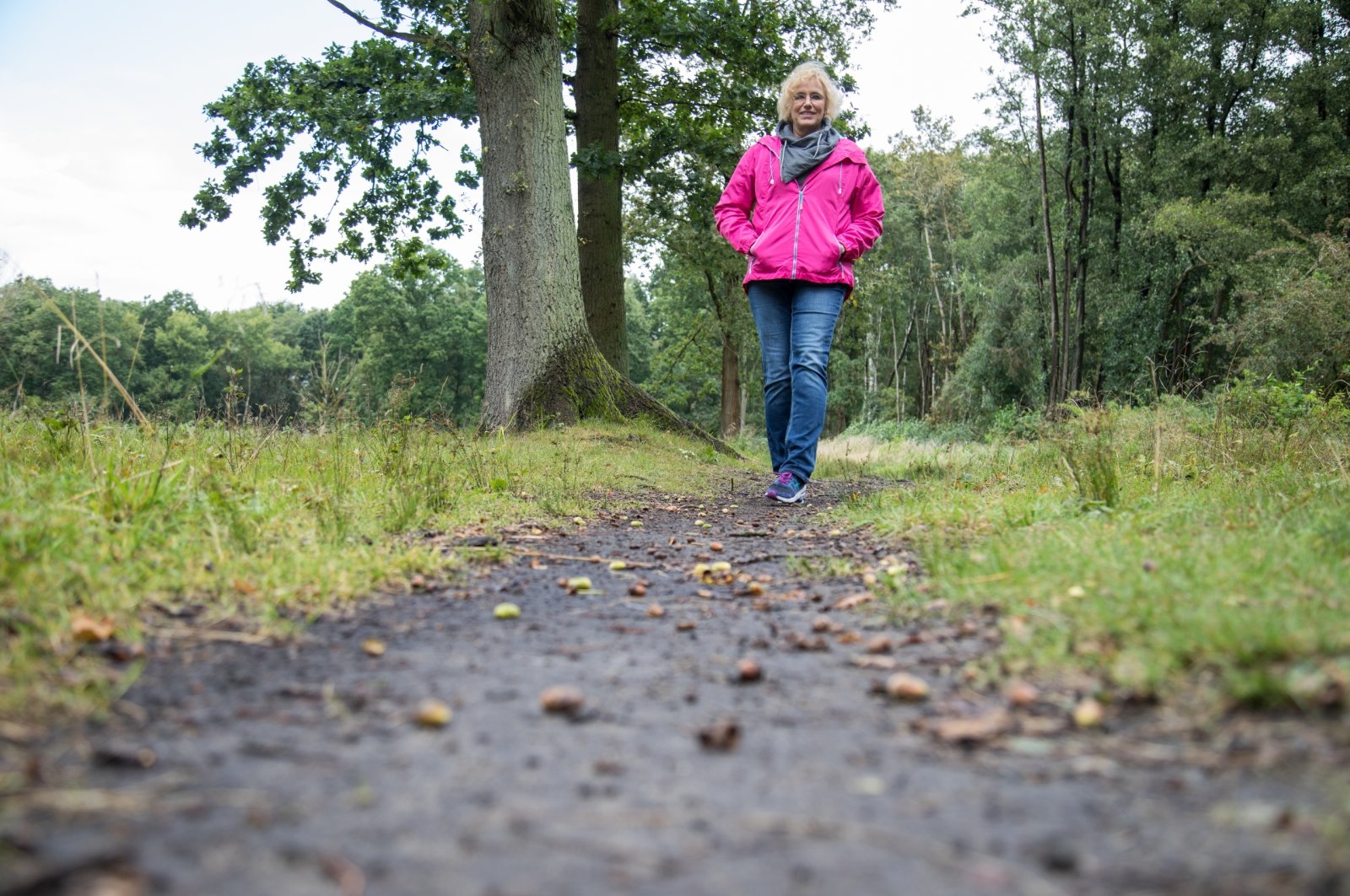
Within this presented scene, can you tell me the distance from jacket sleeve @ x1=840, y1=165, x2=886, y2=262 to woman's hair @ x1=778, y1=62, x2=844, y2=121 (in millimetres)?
480

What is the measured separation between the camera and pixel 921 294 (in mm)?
44375

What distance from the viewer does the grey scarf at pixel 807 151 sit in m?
5.49

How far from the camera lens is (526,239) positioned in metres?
8.24

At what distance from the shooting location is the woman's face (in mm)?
5547

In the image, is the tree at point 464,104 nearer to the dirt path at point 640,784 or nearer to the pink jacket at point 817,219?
the pink jacket at point 817,219

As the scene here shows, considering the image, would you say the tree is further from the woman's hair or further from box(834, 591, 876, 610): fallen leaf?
box(834, 591, 876, 610): fallen leaf

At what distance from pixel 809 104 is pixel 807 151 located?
31 centimetres

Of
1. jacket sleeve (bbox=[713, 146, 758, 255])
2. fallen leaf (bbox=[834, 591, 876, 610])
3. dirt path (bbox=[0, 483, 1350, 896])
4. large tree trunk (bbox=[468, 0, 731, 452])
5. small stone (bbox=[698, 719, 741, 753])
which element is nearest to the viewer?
dirt path (bbox=[0, 483, 1350, 896])

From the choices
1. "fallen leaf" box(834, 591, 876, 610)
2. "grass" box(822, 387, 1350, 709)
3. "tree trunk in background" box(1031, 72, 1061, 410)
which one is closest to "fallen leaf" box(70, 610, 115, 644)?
"fallen leaf" box(834, 591, 876, 610)

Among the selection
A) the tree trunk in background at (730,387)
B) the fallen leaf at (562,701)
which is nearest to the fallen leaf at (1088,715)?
the fallen leaf at (562,701)

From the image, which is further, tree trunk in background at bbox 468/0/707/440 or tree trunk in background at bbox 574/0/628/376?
tree trunk in background at bbox 574/0/628/376

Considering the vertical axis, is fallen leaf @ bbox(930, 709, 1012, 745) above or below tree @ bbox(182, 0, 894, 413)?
below

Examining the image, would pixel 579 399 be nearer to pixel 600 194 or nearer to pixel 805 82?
pixel 805 82

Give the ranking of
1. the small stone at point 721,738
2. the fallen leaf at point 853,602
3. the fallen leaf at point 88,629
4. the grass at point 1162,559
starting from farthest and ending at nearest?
the fallen leaf at point 853,602
the fallen leaf at point 88,629
the grass at point 1162,559
the small stone at point 721,738
